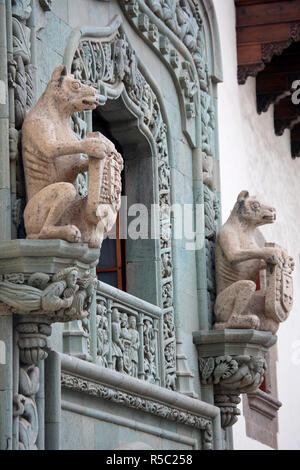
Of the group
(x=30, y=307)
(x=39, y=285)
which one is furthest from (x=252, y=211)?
(x=30, y=307)

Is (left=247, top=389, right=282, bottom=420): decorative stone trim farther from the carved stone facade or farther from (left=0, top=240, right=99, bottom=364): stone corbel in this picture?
(left=0, top=240, right=99, bottom=364): stone corbel

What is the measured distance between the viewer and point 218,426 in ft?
42.9

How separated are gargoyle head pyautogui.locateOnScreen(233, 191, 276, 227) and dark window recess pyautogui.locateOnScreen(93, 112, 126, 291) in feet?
3.69

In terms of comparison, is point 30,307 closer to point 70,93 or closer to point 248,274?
point 70,93

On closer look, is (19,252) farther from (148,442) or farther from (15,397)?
(148,442)

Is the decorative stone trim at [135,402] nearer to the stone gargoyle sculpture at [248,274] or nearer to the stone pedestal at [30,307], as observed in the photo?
the stone pedestal at [30,307]

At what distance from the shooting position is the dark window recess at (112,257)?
41.6 ft

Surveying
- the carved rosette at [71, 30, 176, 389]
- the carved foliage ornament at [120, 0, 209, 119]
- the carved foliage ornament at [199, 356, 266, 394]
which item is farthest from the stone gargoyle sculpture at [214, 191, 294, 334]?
the carved foliage ornament at [120, 0, 209, 119]

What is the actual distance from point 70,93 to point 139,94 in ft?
8.01

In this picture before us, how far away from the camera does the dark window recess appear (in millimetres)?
12688

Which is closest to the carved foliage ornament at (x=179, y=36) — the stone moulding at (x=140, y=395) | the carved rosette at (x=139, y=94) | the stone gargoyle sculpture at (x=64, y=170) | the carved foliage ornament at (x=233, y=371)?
the carved rosette at (x=139, y=94)

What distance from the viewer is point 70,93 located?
10.2 metres

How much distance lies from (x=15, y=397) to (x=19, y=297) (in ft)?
2.09

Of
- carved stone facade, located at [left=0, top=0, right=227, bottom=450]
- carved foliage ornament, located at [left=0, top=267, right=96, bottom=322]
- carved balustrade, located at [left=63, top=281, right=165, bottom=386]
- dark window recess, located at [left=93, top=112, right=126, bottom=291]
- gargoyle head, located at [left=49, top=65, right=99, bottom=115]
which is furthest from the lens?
dark window recess, located at [left=93, top=112, right=126, bottom=291]
